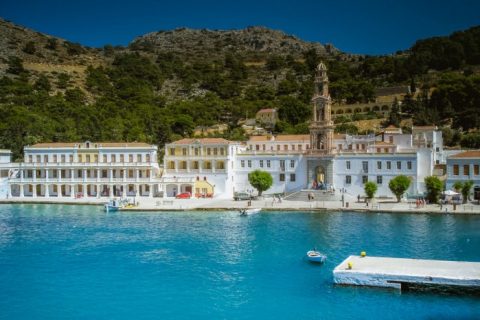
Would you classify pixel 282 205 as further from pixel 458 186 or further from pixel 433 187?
pixel 458 186

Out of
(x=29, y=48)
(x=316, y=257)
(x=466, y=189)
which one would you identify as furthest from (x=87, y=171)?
(x=29, y=48)

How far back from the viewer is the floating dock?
2584 centimetres

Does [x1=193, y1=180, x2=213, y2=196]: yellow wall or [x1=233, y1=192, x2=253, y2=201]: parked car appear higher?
[x1=193, y1=180, x2=213, y2=196]: yellow wall

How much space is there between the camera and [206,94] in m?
124

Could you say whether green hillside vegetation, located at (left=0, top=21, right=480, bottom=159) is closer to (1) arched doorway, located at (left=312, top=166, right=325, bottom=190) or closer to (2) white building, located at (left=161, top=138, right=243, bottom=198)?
(2) white building, located at (left=161, top=138, right=243, bottom=198)

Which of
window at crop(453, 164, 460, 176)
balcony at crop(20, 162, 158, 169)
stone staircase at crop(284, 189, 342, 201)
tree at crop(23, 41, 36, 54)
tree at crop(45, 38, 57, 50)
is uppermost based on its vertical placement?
tree at crop(45, 38, 57, 50)

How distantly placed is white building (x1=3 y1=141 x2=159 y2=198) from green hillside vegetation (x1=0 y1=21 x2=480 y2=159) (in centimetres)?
977

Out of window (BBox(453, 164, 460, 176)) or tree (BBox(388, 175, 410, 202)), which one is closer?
tree (BBox(388, 175, 410, 202))

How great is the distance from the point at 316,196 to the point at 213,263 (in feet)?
91.1

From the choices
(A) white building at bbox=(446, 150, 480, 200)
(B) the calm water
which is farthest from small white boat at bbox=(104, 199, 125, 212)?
(A) white building at bbox=(446, 150, 480, 200)

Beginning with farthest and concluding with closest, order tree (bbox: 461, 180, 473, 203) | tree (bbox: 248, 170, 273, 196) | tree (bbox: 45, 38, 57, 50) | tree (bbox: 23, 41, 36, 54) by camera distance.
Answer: tree (bbox: 45, 38, 57, 50), tree (bbox: 23, 41, 36, 54), tree (bbox: 248, 170, 273, 196), tree (bbox: 461, 180, 473, 203)

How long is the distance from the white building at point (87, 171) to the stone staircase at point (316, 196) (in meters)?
16.6

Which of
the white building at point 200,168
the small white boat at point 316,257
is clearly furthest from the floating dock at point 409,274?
the white building at point 200,168

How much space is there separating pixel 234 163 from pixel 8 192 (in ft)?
93.9
